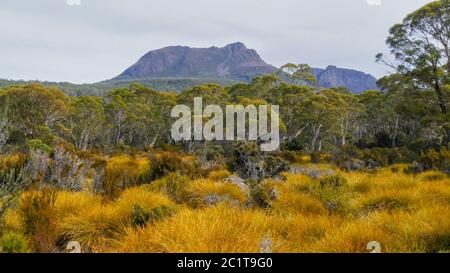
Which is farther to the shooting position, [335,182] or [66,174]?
[66,174]

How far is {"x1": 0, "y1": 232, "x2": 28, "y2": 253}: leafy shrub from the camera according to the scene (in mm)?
3861

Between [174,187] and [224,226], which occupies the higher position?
[224,226]

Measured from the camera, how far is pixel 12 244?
389 centimetres

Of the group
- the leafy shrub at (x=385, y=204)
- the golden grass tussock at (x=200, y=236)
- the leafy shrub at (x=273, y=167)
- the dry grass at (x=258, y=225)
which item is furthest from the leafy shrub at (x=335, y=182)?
the golden grass tussock at (x=200, y=236)

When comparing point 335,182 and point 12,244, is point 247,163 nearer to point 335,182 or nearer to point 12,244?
point 335,182

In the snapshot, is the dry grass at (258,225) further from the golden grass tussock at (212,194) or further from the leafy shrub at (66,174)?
the leafy shrub at (66,174)

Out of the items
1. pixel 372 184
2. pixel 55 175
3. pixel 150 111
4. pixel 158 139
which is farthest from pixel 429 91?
pixel 158 139

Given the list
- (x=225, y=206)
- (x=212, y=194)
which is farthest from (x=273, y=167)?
(x=225, y=206)

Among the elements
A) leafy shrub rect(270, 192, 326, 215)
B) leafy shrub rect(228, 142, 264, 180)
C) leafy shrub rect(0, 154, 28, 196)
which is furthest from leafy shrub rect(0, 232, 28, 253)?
leafy shrub rect(228, 142, 264, 180)

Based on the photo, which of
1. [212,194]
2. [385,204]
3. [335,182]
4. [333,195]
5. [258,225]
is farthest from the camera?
[335,182]

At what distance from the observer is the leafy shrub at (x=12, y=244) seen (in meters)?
3.86

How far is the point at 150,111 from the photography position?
44469 millimetres

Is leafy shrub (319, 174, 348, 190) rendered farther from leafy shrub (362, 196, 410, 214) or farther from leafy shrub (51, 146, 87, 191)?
leafy shrub (51, 146, 87, 191)
